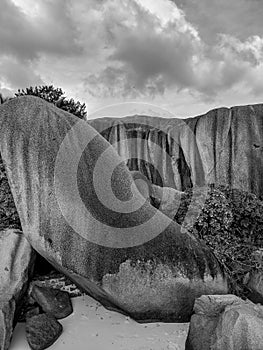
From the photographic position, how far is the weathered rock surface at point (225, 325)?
12.2 ft

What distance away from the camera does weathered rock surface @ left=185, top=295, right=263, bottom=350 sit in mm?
3730

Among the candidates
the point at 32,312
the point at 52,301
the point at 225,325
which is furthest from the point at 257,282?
the point at 32,312

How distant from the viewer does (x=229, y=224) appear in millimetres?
6004

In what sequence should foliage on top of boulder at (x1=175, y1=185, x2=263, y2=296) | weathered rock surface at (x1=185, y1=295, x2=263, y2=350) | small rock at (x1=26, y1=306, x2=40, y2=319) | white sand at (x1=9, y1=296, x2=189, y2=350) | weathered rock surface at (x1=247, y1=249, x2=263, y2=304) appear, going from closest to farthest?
1. weathered rock surface at (x1=185, y1=295, x2=263, y2=350)
2. white sand at (x1=9, y1=296, x2=189, y2=350)
3. small rock at (x1=26, y1=306, x2=40, y2=319)
4. weathered rock surface at (x1=247, y1=249, x2=263, y2=304)
5. foliage on top of boulder at (x1=175, y1=185, x2=263, y2=296)

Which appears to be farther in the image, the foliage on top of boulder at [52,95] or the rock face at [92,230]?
the foliage on top of boulder at [52,95]

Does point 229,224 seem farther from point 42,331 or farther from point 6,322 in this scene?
point 6,322

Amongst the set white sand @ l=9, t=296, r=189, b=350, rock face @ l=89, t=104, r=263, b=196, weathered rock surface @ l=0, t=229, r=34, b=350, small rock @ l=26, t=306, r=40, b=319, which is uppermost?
rock face @ l=89, t=104, r=263, b=196

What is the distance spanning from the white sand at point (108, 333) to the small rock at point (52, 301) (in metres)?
0.10

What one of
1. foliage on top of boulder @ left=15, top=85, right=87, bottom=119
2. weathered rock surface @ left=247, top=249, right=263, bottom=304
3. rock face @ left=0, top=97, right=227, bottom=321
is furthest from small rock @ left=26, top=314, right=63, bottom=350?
foliage on top of boulder @ left=15, top=85, right=87, bottom=119

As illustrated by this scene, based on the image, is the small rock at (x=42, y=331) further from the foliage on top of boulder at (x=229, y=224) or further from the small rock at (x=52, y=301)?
the foliage on top of boulder at (x=229, y=224)

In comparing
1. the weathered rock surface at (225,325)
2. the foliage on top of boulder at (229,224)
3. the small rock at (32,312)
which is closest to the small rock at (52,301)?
the small rock at (32,312)

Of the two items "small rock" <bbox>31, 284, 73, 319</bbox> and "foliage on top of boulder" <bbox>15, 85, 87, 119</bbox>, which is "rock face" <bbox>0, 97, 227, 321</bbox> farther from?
"foliage on top of boulder" <bbox>15, 85, 87, 119</bbox>

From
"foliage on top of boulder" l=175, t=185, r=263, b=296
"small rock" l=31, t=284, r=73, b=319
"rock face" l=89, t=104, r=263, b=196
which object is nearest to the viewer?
"small rock" l=31, t=284, r=73, b=319

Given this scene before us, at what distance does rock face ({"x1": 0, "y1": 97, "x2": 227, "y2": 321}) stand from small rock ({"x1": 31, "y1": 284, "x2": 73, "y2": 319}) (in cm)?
32
